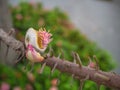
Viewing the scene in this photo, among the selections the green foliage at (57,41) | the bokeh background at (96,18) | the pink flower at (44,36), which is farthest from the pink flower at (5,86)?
the pink flower at (44,36)

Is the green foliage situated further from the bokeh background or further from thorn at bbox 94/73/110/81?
thorn at bbox 94/73/110/81

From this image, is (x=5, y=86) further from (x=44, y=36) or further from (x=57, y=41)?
(x=44, y=36)

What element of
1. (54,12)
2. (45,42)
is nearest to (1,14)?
(54,12)

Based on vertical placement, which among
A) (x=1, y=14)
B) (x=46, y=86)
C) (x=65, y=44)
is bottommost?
(x=46, y=86)

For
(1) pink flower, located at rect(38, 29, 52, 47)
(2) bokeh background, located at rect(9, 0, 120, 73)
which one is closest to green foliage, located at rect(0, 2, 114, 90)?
(2) bokeh background, located at rect(9, 0, 120, 73)

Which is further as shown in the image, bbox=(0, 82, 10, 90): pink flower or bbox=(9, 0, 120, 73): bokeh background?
bbox=(9, 0, 120, 73): bokeh background

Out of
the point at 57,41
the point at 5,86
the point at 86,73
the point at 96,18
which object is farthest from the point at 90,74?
the point at 96,18

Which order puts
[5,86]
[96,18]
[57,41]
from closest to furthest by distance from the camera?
A: [5,86]
[57,41]
[96,18]

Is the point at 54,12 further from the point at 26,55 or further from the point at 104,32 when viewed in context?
the point at 26,55
